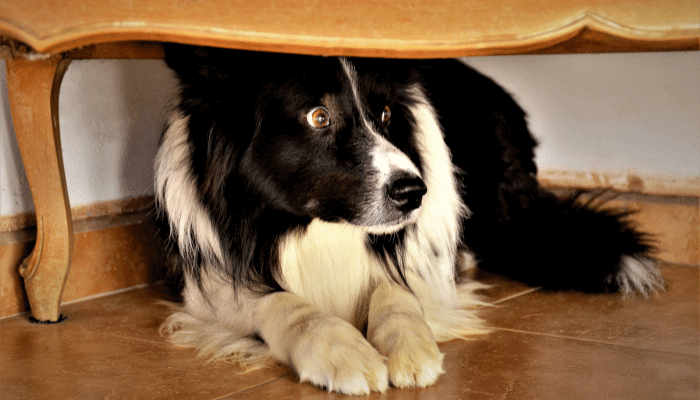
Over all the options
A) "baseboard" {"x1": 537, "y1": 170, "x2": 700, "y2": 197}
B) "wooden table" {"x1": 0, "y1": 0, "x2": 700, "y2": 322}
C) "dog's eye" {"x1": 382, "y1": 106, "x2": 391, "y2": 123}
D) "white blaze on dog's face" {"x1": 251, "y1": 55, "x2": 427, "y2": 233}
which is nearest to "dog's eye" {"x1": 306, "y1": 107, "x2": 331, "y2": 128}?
"white blaze on dog's face" {"x1": 251, "y1": 55, "x2": 427, "y2": 233}

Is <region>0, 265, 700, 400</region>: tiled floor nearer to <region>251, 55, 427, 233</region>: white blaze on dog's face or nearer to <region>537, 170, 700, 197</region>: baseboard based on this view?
<region>251, 55, 427, 233</region>: white blaze on dog's face

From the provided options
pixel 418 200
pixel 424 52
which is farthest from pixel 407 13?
pixel 418 200

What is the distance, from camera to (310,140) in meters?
1.71

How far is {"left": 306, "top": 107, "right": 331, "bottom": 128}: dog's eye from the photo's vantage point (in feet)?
5.59

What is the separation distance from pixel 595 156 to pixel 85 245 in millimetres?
1936

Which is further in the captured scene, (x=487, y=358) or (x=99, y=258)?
(x=99, y=258)

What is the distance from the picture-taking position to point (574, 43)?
45.6 inches

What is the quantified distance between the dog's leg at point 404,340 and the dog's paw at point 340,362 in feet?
0.12

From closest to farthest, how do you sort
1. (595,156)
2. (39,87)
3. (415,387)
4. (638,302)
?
(415,387)
(39,87)
(638,302)
(595,156)

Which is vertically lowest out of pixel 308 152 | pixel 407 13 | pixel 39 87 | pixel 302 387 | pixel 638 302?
pixel 638 302

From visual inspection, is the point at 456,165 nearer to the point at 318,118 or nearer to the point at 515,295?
the point at 515,295

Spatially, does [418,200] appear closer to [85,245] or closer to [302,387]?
[302,387]

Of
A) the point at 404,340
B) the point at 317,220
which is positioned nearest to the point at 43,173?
the point at 317,220

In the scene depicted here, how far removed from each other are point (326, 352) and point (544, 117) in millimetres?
1895
